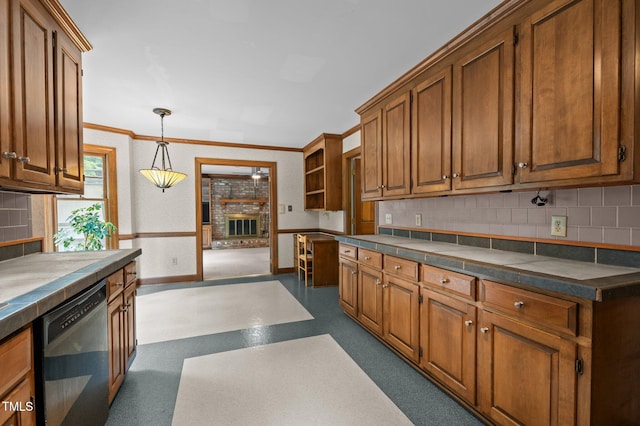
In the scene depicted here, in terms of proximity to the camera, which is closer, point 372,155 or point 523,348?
point 523,348

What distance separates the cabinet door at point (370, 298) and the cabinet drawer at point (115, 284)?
204cm

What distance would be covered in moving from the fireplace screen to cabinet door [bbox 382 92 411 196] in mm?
8265

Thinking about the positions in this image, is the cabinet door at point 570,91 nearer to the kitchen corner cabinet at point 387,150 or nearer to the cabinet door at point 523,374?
the cabinet door at point 523,374

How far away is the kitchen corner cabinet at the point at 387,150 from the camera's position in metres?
2.62

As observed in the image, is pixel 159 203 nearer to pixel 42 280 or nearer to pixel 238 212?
pixel 42 280

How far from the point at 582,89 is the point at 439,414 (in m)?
1.97

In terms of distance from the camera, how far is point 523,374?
140 cm

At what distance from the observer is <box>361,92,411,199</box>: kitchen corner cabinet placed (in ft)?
8.59

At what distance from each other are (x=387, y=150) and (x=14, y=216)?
3.08 meters

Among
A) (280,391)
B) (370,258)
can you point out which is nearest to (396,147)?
(370,258)

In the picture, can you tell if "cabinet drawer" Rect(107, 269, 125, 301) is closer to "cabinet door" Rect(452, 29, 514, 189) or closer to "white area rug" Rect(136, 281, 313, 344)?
"white area rug" Rect(136, 281, 313, 344)

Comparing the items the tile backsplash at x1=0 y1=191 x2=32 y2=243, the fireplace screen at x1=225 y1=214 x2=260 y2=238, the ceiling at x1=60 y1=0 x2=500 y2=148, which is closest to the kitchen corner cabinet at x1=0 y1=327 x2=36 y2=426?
the tile backsplash at x1=0 y1=191 x2=32 y2=243

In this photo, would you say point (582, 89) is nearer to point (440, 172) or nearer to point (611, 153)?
point (611, 153)

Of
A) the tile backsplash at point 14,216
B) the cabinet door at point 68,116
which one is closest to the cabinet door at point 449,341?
the cabinet door at point 68,116
